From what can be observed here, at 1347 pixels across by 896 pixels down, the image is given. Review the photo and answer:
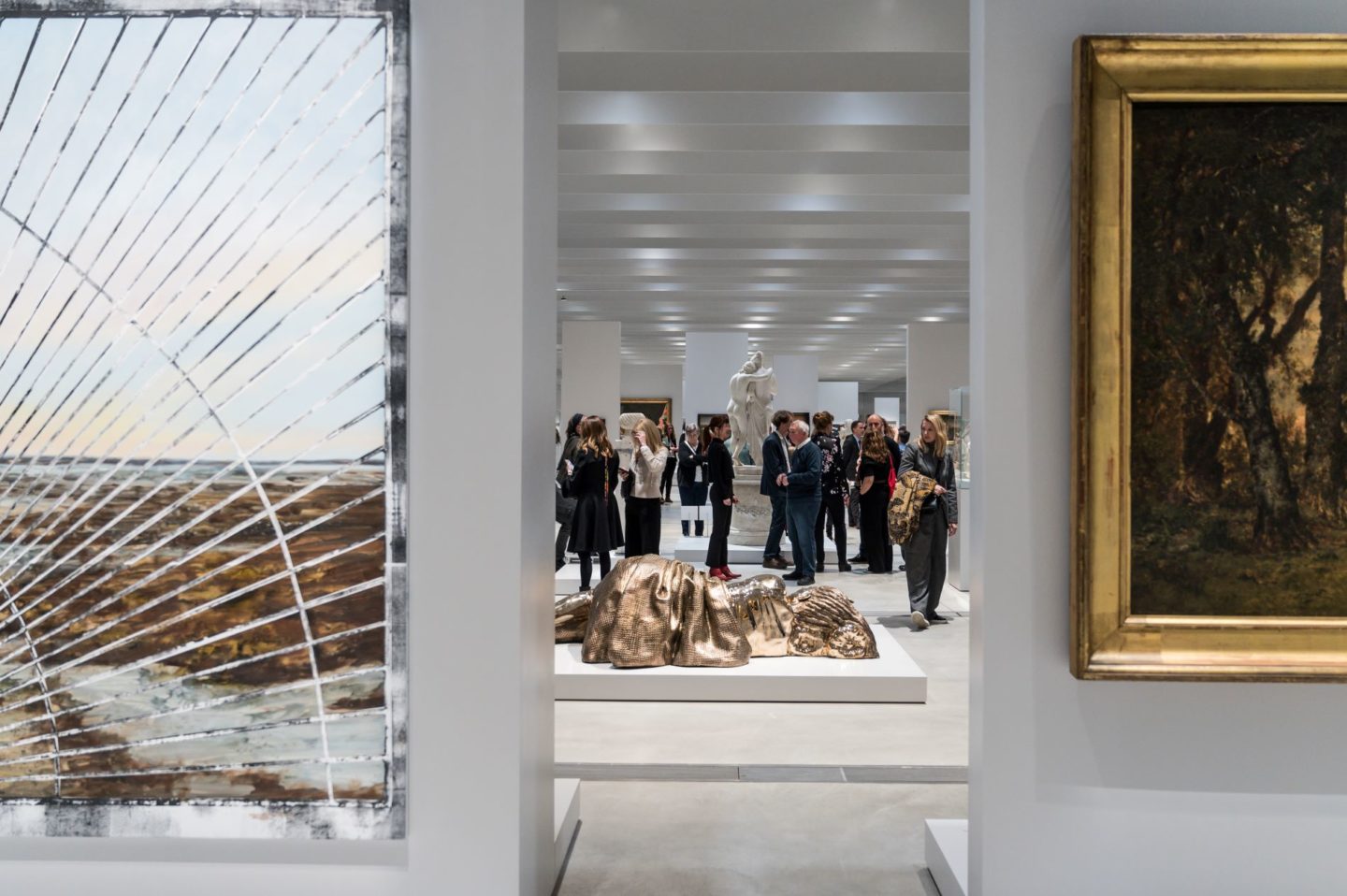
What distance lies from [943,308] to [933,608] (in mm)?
9061

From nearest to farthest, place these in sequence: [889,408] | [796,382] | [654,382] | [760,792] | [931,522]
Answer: [760,792] → [931,522] → [796,382] → [654,382] → [889,408]

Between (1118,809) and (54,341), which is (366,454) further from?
(1118,809)

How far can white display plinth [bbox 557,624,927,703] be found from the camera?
576 cm

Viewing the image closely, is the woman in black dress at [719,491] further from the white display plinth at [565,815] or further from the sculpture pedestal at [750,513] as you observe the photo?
the white display plinth at [565,815]

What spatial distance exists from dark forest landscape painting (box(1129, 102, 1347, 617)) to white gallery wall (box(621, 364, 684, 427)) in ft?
94.7

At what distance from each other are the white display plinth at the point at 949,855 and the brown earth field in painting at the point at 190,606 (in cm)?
183

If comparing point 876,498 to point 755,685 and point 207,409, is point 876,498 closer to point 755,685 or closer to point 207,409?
point 755,685

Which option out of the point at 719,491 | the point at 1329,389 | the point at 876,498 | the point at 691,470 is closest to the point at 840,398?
the point at 691,470

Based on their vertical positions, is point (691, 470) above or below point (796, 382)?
below

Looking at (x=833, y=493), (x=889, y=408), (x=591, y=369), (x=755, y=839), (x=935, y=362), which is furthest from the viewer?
(x=889, y=408)

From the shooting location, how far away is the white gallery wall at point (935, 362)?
1702 centimetres

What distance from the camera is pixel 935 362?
1742cm

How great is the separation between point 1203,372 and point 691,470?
10.6 m

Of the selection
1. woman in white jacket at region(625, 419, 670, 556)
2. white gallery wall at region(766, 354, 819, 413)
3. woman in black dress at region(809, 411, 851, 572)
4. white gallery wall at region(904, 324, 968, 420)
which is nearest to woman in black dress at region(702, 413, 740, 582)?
woman in white jacket at region(625, 419, 670, 556)
